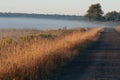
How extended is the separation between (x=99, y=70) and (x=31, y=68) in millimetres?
3585

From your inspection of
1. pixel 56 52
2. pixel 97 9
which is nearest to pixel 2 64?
pixel 56 52

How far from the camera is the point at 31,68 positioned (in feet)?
48.8

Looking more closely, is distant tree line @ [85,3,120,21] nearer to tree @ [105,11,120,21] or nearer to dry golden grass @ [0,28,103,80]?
tree @ [105,11,120,21]

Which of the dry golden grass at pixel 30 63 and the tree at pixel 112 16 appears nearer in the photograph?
the dry golden grass at pixel 30 63

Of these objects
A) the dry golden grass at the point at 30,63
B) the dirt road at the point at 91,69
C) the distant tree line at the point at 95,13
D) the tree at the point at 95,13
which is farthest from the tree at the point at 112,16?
the dry golden grass at the point at 30,63

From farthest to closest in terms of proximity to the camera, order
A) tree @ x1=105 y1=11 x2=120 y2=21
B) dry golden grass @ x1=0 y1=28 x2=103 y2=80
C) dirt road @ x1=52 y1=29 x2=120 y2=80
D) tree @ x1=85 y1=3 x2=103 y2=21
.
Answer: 1. tree @ x1=105 y1=11 x2=120 y2=21
2. tree @ x1=85 y1=3 x2=103 y2=21
3. dirt road @ x1=52 y1=29 x2=120 y2=80
4. dry golden grass @ x1=0 y1=28 x2=103 y2=80

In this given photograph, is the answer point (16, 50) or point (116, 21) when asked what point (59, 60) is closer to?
point (16, 50)

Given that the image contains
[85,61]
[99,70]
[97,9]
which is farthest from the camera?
[97,9]

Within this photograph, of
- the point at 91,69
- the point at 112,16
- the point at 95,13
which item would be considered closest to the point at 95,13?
the point at 95,13

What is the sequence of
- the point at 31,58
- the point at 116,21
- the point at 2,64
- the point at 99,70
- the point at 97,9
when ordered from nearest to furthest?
the point at 2,64 < the point at 31,58 < the point at 99,70 < the point at 97,9 < the point at 116,21

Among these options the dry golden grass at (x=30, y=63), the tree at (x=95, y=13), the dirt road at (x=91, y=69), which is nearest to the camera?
the dry golden grass at (x=30, y=63)

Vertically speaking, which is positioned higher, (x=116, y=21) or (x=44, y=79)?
(x=44, y=79)

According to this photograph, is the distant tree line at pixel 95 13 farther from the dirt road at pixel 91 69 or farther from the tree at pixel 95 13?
the dirt road at pixel 91 69

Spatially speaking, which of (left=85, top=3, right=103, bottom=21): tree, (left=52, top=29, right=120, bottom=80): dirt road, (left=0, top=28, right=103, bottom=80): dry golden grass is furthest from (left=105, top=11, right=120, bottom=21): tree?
(left=0, top=28, right=103, bottom=80): dry golden grass
